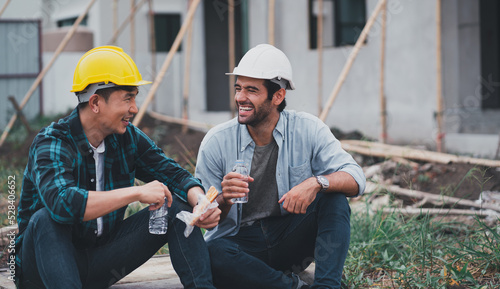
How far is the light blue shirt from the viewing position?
335 cm

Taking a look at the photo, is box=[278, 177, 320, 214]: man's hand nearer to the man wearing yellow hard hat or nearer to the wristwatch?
the wristwatch

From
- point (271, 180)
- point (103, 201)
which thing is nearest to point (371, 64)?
point (271, 180)

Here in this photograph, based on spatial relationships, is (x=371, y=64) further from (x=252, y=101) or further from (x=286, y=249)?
(x=286, y=249)

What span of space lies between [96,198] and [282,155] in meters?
1.08

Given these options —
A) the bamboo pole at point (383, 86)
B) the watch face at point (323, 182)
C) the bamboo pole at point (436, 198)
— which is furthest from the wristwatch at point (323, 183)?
the bamboo pole at point (383, 86)

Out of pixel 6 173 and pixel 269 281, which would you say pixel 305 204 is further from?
pixel 6 173

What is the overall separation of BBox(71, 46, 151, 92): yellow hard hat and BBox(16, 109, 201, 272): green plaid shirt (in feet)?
0.51

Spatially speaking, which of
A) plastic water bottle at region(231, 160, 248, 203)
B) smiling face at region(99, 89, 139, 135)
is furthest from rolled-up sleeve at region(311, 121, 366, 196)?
smiling face at region(99, 89, 139, 135)

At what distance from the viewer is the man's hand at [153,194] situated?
2.77 meters

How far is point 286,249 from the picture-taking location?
3.31 m

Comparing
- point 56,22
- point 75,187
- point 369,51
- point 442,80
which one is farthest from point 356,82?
point 56,22

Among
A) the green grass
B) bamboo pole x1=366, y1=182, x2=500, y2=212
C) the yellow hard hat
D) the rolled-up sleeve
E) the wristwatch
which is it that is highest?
the yellow hard hat

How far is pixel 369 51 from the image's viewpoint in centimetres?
819

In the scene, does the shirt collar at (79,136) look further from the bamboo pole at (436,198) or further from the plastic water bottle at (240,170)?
the bamboo pole at (436,198)
